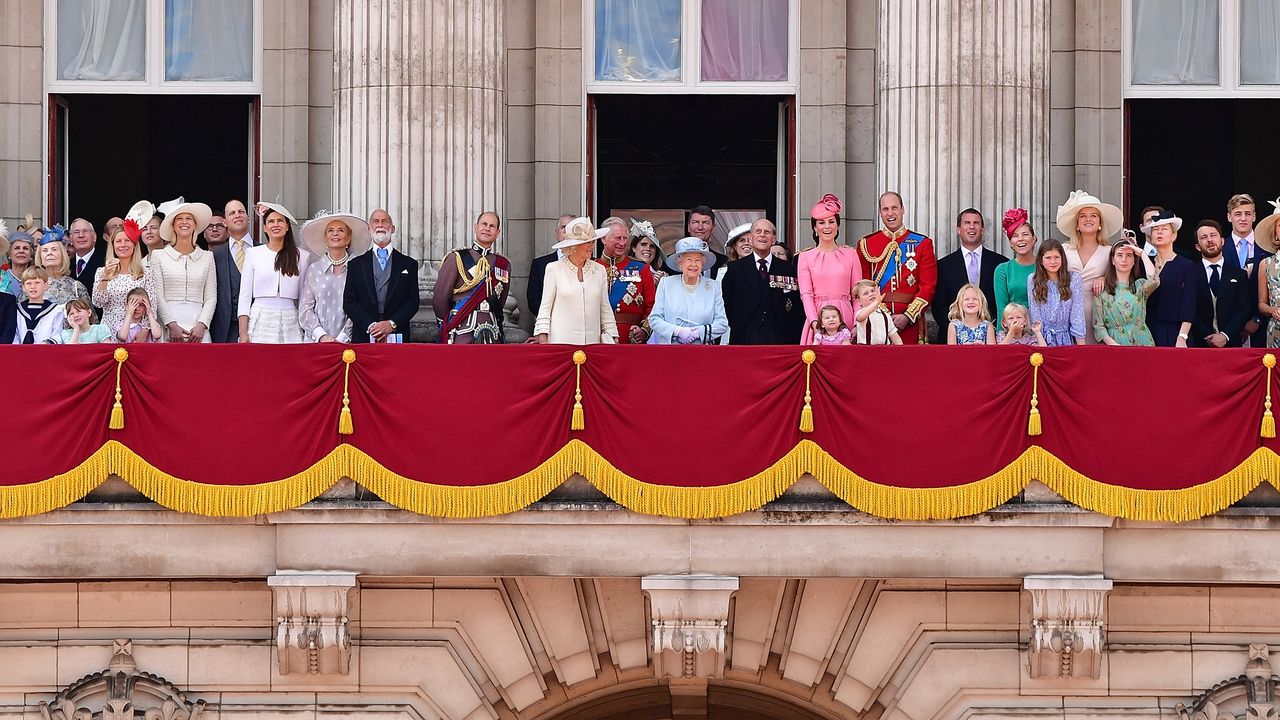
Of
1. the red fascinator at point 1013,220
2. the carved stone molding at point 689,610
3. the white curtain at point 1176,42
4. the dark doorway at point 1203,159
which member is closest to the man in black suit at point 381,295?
the carved stone molding at point 689,610

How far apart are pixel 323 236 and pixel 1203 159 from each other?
11752 millimetres

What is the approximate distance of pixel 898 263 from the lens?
2086cm

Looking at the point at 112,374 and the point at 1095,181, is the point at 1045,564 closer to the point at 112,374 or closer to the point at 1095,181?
the point at 1095,181

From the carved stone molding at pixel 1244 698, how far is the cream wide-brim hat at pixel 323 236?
830 centimetres

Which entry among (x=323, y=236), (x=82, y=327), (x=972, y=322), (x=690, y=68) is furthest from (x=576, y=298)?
(x=690, y=68)

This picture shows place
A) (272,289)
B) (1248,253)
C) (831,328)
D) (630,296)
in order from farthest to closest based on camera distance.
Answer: (630,296) → (1248,253) → (272,289) → (831,328)

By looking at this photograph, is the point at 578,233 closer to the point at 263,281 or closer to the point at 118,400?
the point at 263,281

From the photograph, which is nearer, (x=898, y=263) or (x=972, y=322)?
(x=972, y=322)

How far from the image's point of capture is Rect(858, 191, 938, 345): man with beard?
20859 millimetres

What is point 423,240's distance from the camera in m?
22.1

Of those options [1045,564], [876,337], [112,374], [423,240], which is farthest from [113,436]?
[1045,564]

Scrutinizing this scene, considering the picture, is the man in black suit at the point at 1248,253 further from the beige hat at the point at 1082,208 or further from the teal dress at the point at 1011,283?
the teal dress at the point at 1011,283

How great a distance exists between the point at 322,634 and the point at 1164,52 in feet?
35.1

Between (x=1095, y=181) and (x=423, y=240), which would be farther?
(x=1095, y=181)
